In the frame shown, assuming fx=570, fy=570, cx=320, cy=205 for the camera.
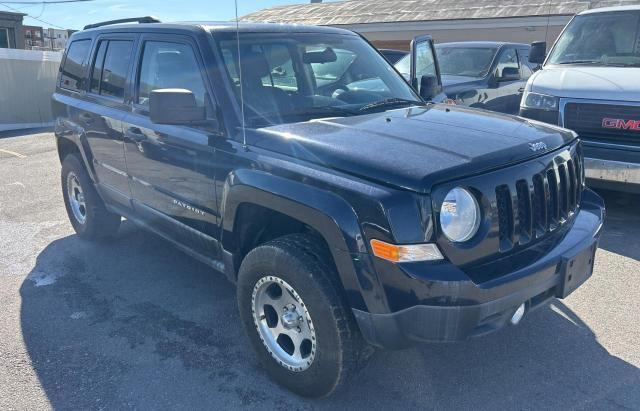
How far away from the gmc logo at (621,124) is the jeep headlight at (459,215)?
3358mm

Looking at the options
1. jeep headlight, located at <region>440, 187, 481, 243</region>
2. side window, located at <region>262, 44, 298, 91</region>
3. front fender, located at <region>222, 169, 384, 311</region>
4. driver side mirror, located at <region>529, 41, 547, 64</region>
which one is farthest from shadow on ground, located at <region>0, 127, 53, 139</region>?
jeep headlight, located at <region>440, 187, 481, 243</region>

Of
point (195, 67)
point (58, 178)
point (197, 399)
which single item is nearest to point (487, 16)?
point (58, 178)

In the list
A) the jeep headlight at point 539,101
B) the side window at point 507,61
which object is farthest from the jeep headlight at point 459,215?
the side window at point 507,61

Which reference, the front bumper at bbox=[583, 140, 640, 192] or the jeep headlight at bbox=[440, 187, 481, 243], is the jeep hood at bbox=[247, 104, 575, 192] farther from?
the front bumper at bbox=[583, 140, 640, 192]

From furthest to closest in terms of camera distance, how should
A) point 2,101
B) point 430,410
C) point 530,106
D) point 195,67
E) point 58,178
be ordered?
point 2,101, point 58,178, point 530,106, point 195,67, point 430,410

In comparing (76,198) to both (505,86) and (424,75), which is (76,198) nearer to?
(424,75)

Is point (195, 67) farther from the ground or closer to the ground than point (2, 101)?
farther from the ground

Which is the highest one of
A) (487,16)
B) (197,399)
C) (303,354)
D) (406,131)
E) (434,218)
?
(487,16)

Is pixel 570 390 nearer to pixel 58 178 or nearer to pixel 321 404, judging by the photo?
pixel 321 404

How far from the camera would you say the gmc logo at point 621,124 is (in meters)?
5.08

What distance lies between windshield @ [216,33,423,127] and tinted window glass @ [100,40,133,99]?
117 centimetres

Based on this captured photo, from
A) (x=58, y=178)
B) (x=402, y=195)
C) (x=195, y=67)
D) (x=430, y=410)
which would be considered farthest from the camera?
(x=58, y=178)

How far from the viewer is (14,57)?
559 inches

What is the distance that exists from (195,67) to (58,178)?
557 cm
